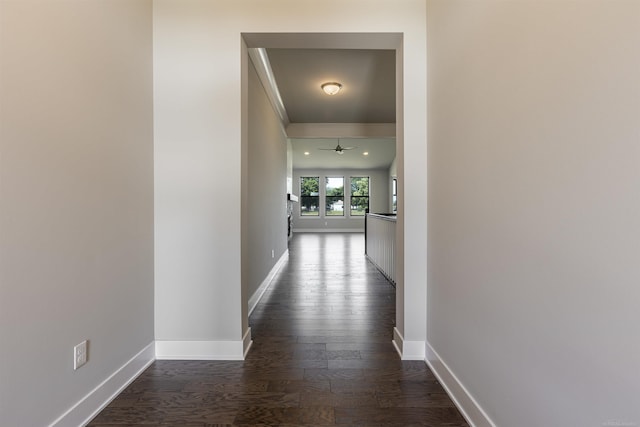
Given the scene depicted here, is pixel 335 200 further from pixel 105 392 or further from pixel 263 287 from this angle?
pixel 105 392

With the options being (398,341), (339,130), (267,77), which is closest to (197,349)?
(398,341)

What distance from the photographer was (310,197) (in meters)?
12.6

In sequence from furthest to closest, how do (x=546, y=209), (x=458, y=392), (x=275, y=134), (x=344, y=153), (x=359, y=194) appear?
(x=359, y=194) → (x=344, y=153) → (x=275, y=134) → (x=458, y=392) → (x=546, y=209)

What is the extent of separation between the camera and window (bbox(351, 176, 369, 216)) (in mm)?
12500

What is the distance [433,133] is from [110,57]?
6.27 ft

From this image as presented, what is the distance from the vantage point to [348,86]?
4039mm

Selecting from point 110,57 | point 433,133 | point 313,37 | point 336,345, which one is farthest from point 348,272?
point 110,57

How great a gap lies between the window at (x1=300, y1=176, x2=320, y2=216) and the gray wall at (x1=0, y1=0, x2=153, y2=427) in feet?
34.9

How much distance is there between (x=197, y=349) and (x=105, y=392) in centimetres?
55

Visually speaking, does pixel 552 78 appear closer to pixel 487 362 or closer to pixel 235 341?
pixel 487 362

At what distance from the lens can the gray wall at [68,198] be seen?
1.08 meters

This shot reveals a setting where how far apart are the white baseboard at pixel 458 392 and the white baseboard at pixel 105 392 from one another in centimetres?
185

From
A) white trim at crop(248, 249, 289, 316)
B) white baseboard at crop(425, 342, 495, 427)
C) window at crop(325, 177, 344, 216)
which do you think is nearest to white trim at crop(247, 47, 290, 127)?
white trim at crop(248, 249, 289, 316)

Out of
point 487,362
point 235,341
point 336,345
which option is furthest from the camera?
point 336,345
